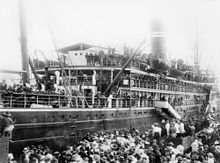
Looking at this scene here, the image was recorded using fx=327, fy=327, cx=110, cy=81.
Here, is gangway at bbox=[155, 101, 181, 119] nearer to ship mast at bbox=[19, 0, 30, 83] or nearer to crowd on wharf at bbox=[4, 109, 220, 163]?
crowd on wharf at bbox=[4, 109, 220, 163]

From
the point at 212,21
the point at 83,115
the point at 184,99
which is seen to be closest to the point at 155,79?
the point at 184,99

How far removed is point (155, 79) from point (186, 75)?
7.26 m

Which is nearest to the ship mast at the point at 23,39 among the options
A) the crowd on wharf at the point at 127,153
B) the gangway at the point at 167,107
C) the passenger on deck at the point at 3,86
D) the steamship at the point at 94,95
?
the steamship at the point at 94,95

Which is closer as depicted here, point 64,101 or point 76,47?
point 64,101

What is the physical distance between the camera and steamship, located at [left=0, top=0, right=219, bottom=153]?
10377mm

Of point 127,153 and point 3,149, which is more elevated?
point 3,149

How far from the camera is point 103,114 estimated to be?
1370cm

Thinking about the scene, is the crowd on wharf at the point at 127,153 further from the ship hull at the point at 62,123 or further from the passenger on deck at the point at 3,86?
the passenger on deck at the point at 3,86

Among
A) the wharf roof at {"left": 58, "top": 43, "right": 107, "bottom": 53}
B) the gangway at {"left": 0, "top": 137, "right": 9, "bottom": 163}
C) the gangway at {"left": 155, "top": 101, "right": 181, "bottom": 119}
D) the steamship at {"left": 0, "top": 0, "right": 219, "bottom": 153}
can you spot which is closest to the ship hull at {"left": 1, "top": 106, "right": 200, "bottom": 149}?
the steamship at {"left": 0, "top": 0, "right": 219, "bottom": 153}

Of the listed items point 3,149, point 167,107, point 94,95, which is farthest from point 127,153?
point 167,107

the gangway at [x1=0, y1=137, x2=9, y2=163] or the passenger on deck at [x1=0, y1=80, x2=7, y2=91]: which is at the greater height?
the passenger on deck at [x1=0, y1=80, x2=7, y2=91]

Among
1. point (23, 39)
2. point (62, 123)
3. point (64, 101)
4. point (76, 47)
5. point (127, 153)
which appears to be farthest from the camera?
point (76, 47)

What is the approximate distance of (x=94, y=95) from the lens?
14.0 meters

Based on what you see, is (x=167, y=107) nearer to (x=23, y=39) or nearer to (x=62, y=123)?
(x=62, y=123)
